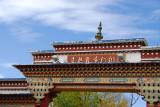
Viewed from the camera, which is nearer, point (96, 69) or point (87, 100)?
point (96, 69)

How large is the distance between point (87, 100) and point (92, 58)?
65.2 ft

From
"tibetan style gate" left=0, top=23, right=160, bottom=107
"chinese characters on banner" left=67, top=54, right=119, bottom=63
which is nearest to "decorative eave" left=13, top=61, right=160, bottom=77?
"tibetan style gate" left=0, top=23, right=160, bottom=107

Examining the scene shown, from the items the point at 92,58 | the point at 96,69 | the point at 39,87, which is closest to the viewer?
the point at 96,69

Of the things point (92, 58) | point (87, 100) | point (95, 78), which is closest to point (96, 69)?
point (95, 78)

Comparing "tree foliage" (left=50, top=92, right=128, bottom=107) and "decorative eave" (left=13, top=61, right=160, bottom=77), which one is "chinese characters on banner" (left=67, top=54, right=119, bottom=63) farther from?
"tree foliage" (left=50, top=92, right=128, bottom=107)

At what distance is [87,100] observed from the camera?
37.8m

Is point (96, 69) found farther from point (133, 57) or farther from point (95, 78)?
point (133, 57)

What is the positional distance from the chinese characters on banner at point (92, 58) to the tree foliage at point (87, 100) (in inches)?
734

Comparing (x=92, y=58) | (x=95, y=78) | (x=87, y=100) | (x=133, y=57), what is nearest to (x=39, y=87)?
(x=95, y=78)

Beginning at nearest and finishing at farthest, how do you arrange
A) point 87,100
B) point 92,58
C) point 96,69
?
1. point 96,69
2. point 92,58
3. point 87,100

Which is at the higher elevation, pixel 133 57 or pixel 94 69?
pixel 133 57

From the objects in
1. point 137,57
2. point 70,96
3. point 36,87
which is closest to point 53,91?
point 36,87

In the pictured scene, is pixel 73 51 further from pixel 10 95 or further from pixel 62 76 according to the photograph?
pixel 10 95

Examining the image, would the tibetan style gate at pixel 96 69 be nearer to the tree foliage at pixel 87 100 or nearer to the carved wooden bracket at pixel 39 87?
the carved wooden bracket at pixel 39 87
